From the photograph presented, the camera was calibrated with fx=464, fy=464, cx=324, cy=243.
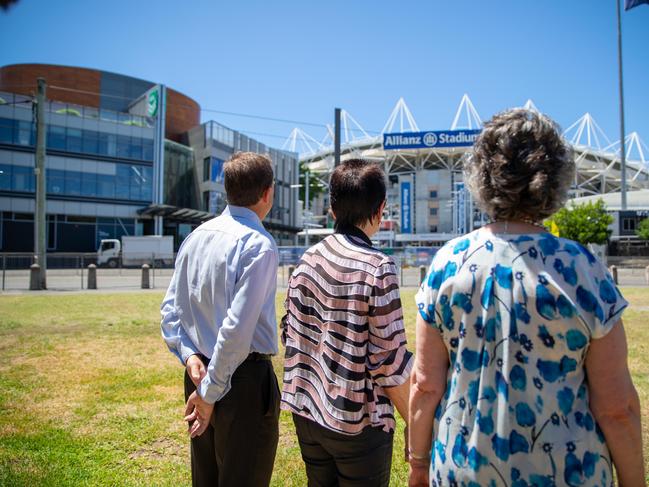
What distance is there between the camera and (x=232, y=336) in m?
1.93

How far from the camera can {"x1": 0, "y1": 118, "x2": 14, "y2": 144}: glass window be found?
3884 cm

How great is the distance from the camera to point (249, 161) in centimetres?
227

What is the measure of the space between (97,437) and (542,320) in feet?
13.3

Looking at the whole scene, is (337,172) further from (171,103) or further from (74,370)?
(171,103)

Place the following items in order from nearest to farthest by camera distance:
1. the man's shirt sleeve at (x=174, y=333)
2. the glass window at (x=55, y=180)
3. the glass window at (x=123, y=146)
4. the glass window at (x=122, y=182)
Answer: the man's shirt sleeve at (x=174, y=333)
the glass window at (x=55, y=180)
the glass window at (x=122, y=182)
the glass window at (x=123, y=146)

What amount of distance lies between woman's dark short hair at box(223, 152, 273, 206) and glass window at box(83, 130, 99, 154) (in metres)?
46.7

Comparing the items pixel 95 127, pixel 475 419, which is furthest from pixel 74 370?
pixel 95 127

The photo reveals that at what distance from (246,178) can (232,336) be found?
2.58ft

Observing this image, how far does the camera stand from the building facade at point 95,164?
4000cm

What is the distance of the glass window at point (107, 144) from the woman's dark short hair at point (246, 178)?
46.9 metres

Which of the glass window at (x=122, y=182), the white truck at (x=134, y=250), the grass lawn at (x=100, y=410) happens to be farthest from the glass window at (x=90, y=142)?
the grass lawn at (x=100, y=410)

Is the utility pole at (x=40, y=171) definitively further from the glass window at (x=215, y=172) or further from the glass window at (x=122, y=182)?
the glass window at (x=215, y=172)

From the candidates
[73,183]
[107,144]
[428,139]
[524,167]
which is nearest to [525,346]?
[524,167]

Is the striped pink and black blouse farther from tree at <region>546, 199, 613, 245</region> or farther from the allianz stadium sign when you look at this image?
the allianz stadium sign
